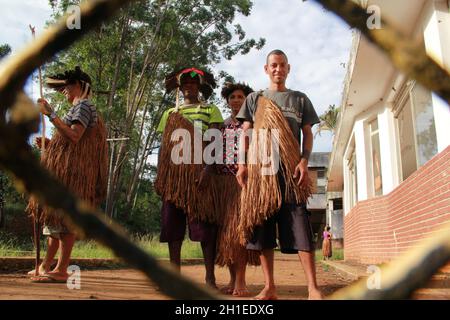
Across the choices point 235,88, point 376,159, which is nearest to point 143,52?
point 376,159

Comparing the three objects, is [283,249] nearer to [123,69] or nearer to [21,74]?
[21,74]

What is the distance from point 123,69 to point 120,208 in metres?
7.54

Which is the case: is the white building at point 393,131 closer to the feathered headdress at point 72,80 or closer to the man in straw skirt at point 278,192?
the man in straw skirt at point 278,192

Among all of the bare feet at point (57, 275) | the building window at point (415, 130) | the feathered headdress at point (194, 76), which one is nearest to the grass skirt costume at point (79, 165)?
the bare feet at point (57, 275)

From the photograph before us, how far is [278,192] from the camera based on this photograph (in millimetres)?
3049

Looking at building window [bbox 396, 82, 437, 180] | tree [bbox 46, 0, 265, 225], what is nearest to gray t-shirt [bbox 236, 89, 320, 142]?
building window [bbox 396, 82, 437, 180]

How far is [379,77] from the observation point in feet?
25.4

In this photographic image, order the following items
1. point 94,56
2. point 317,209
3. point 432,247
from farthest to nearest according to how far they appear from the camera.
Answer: point 317,209 < point 94,56 < point 432,247

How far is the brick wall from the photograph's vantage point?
4.82 metres

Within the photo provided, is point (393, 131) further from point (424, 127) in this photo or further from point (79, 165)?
point (79, 165)

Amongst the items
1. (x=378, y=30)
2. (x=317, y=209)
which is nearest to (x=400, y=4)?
(x=378, y=30)

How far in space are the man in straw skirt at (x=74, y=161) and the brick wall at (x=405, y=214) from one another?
114 inches

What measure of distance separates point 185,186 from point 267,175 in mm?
991

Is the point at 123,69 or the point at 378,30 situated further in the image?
the point at 123,69
